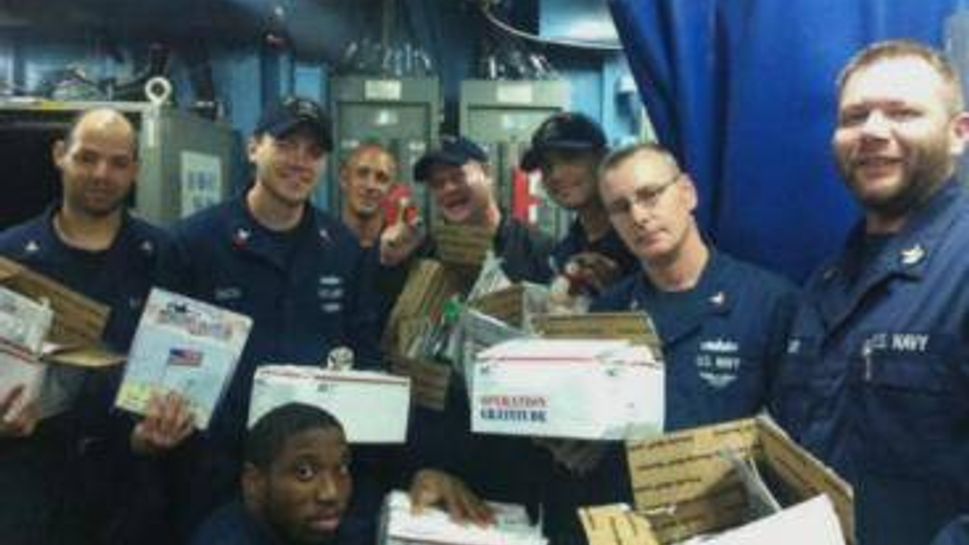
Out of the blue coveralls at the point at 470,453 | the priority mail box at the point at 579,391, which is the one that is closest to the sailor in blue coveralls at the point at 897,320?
the priority mail box at the point at 579,391

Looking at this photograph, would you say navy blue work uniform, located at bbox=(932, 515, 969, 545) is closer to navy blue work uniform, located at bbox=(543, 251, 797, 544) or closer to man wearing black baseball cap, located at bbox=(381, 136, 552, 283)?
navy blue work uniform, located at bbox=(543, 251, 797, 544)

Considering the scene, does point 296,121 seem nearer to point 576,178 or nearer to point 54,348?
point 576,178

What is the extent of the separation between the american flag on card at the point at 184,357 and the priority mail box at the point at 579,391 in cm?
68

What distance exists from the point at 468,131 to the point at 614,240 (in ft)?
7.68

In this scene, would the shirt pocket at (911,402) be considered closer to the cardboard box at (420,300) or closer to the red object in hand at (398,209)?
the cardboard box at (420,300)

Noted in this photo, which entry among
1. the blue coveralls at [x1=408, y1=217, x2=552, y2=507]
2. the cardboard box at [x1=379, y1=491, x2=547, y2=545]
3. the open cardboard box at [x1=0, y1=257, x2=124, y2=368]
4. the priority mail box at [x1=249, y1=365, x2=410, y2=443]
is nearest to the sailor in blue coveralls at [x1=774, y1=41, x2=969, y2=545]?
the cardboard box at [x1=379, y1=491, x2=547, y2=545]

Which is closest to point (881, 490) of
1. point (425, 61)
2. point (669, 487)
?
point (669, 487)

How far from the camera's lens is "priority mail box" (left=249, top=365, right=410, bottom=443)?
2301 millimetres

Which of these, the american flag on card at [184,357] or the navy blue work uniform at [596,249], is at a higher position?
the navy blue work uniform at [596,249]

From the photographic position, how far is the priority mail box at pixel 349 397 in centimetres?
230

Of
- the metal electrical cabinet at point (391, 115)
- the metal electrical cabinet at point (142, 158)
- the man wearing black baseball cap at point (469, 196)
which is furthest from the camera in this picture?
the metal electrical cabinet at point (391, 115)

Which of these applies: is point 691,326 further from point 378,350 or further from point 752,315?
point 378,350

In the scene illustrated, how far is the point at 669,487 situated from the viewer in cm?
175

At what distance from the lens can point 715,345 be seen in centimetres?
207
